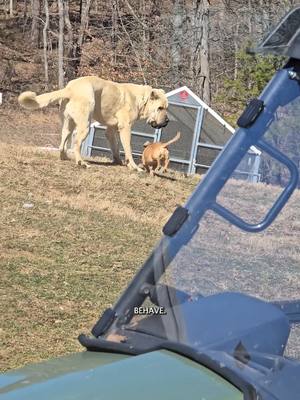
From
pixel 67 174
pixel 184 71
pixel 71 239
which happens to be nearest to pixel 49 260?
pixel 71 239

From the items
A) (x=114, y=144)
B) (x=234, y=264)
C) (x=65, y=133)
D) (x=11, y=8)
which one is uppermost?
(x=234, y=264)

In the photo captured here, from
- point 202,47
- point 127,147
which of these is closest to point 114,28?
point 202,47

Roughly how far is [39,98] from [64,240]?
455 centimetres

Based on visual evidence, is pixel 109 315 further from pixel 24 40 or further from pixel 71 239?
pixel 24 40

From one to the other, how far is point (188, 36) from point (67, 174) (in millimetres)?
13758

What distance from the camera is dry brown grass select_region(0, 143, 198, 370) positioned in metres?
6.21

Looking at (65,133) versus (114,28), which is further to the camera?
(114,28)

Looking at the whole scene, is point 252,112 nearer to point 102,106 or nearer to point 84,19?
point 102,106

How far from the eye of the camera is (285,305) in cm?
229

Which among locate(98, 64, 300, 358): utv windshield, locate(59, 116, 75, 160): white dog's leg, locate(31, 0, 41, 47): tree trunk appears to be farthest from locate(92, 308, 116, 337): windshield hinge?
locate(31, 0, 41, 47): tree trunk

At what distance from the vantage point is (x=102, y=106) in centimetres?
1354

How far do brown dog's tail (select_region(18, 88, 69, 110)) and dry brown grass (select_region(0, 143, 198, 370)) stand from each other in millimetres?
813

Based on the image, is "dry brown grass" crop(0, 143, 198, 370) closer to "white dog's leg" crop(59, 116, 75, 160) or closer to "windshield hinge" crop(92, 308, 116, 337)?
"white dog's leg" crop(59, 116, 75, 160)

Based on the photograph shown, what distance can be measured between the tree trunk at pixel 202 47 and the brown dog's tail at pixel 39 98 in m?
9.77
